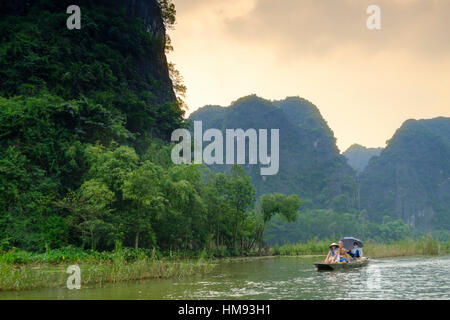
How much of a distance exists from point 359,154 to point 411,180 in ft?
169

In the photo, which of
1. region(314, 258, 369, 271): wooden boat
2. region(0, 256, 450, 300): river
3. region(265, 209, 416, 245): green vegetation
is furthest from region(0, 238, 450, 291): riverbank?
region(265, 209, 416, 245): green vegetation

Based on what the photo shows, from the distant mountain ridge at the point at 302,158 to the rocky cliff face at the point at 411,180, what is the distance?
21.5 feet

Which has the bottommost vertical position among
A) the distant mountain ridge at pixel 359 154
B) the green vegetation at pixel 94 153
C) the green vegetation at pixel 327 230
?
the green vegetation at pixel 327 230

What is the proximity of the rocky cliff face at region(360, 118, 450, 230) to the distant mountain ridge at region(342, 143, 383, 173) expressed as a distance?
4113cm

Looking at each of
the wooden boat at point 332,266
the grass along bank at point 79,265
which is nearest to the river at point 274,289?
the grass along bank at point 79,265

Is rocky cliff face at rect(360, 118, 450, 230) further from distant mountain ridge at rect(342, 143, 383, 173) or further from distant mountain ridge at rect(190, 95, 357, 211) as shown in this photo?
distant mountain ridge at rect(342, 143, 383, 173)

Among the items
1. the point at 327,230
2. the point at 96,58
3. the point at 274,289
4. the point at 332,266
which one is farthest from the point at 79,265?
the point at 327,230

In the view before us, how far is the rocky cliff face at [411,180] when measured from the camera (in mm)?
82000

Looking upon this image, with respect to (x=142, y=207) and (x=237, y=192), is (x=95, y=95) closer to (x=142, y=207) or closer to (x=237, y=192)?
(x=142, y=207)

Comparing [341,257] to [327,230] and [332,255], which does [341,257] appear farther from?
[327,230]

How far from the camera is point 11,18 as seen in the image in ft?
77.7

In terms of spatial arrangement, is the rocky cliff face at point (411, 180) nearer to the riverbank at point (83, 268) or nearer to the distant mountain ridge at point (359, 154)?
the distant mountain ridge at point (359, 154)

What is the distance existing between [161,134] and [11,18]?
11.1m
